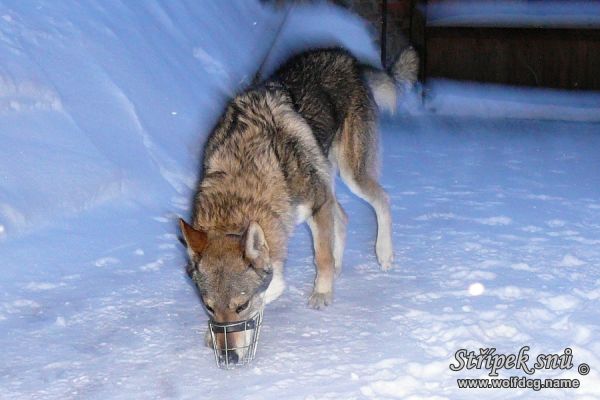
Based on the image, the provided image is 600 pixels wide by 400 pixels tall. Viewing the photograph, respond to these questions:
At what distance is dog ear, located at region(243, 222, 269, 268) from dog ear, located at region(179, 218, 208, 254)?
20 cm

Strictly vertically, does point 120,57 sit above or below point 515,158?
above

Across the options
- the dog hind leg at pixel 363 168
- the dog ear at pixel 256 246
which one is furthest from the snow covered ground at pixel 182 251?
the dog ear at pixel 256 246

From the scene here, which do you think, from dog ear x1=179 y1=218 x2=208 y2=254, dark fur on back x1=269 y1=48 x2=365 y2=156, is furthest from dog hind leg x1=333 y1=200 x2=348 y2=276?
dog ear x1=179 y1=218 x2=208 y2=254

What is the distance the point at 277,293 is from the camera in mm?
4090

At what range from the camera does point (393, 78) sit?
5.89 meters

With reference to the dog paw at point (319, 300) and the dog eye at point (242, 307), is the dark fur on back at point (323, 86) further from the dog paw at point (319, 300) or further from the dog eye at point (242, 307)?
the dog eye at point (242, 307)

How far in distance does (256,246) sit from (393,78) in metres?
2.66

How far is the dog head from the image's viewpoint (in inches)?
139

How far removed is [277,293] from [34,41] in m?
4.65

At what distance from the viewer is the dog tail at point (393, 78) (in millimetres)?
5805

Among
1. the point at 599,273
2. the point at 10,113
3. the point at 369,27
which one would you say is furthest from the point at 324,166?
the point at 369,27

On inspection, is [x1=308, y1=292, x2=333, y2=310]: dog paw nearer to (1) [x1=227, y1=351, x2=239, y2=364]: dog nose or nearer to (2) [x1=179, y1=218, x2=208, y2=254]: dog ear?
(1) [x1=227, y1=351, x2=239, y2=364]: dog nose

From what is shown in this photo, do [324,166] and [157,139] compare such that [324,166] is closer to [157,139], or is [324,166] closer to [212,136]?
[212,136]

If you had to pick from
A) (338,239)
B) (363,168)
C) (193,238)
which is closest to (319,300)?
(338,239)
